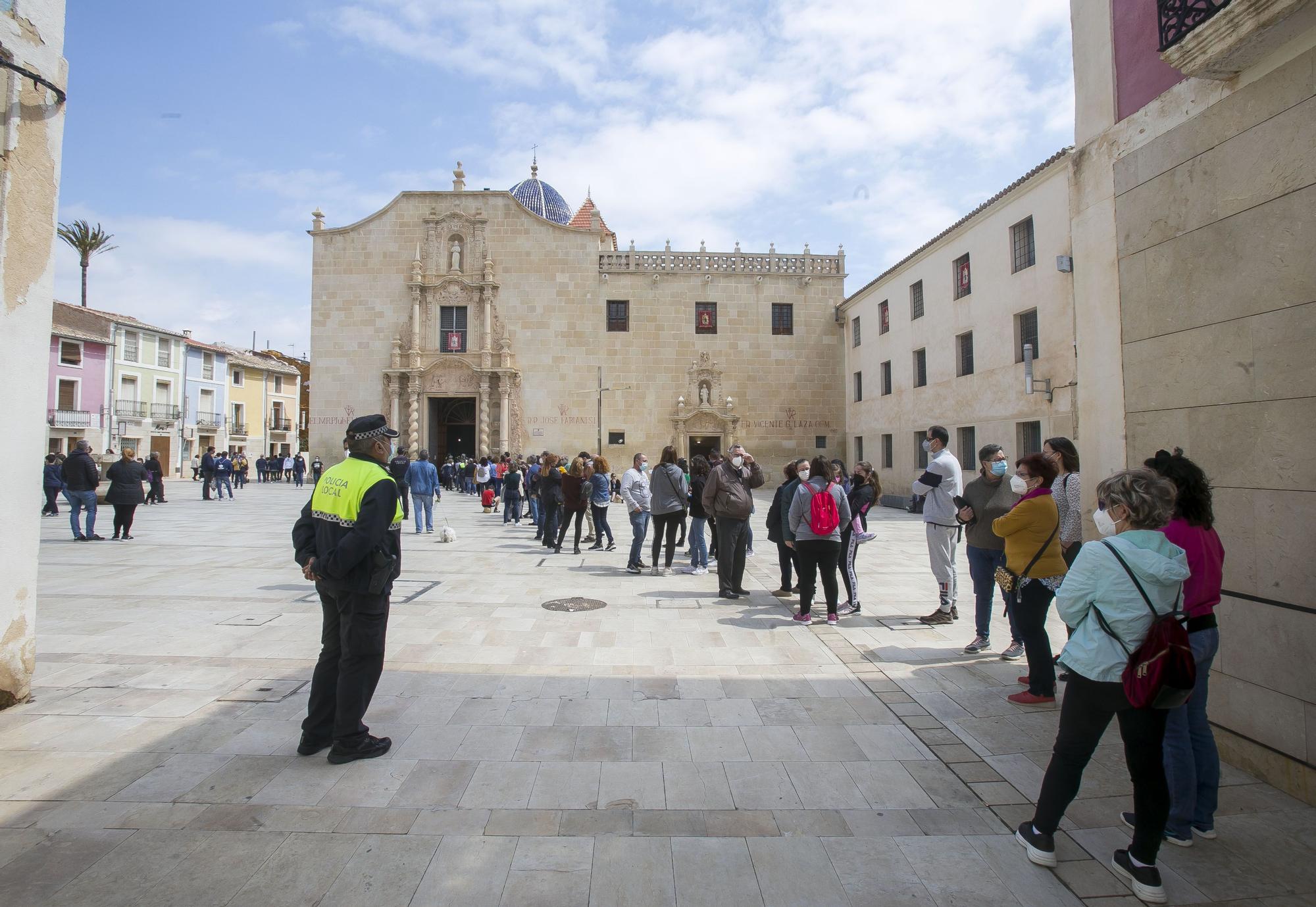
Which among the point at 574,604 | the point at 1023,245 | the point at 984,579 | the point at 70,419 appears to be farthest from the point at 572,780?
the point at 70,419

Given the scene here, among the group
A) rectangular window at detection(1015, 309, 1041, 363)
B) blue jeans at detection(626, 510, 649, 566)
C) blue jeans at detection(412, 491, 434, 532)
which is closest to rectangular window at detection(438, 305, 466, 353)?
blue jeans at detection(412, 491, 434, 532)

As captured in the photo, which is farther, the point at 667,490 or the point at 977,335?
the point at 977,335

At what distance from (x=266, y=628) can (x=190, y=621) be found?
86 cm

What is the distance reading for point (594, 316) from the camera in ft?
101

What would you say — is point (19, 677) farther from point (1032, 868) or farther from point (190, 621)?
point (1032, 868)

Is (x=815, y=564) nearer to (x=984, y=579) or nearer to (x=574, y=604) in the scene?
(x=984, y=579)

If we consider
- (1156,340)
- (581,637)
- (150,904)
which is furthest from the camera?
(581,637)

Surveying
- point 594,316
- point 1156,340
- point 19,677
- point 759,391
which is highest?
point 594,316

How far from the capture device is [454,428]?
33594mm

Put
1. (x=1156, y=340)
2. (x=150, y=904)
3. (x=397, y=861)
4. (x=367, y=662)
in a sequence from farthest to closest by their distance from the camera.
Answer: (x=1156, y=340) → (x=367, y=662) → (x=397, y=861) → (x=150, y=904)

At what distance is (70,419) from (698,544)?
135 ft

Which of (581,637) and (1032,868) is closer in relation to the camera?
(1032,868)

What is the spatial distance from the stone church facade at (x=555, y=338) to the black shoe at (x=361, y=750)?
26689 mm

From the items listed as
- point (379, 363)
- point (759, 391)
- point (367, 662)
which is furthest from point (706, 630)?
point (379, 363)
